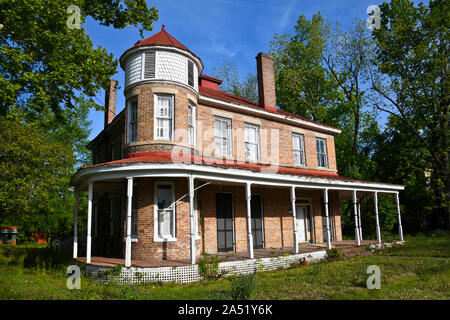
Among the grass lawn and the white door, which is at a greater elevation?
the white door

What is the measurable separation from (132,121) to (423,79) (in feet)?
73.4

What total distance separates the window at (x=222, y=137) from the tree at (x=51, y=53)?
5947 mm

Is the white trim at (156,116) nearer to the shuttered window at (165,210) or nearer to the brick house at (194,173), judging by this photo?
the brick house at (194,173)

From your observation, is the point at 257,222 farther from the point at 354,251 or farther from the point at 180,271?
the point at 180,271

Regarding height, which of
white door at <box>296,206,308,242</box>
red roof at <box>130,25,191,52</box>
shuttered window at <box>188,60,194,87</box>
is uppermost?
red roof at <box>130,25,191,52</box>

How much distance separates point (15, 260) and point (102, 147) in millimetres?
7460

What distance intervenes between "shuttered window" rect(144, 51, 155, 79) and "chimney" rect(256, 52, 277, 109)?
6407mm

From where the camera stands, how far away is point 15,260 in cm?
1383

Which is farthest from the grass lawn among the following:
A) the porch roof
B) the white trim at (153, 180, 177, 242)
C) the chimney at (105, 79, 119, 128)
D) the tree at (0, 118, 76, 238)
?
the chimney at (105, 79, 119, 128)

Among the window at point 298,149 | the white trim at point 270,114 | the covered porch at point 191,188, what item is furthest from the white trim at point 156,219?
the window at point 298,149

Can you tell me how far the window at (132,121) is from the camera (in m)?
12.7

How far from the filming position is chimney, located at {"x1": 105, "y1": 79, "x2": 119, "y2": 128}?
19.4 m

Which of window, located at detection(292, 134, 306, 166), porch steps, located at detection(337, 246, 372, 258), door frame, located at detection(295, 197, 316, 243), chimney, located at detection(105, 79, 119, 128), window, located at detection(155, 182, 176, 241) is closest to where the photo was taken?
window, located at detection(155, 182, 176, 241)

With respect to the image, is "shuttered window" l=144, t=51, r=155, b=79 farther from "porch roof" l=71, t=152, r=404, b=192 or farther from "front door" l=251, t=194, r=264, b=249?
"front door" l=251, t=194, r=264, b=249
